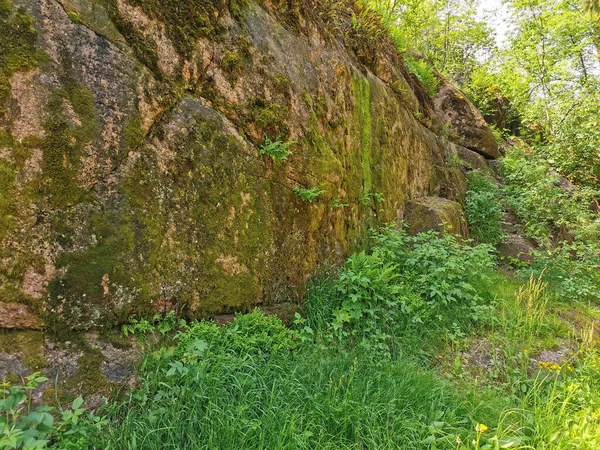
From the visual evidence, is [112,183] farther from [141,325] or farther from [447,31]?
[447,31]

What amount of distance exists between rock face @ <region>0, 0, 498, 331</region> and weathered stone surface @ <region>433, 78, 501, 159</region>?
27.0ft

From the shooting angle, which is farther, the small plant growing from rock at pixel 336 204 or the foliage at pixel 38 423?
the small plant growing from rock at pixel 336 204

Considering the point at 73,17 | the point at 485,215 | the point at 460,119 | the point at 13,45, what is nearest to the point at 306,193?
the point at 73,17

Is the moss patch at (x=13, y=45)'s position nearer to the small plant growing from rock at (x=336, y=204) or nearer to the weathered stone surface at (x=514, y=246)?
the small plant growing from rock at (x=336, y=204)

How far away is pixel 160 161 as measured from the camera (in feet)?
8.87

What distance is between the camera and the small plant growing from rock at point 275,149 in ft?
11.3

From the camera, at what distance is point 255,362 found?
2689mm

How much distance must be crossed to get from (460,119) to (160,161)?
452 inches

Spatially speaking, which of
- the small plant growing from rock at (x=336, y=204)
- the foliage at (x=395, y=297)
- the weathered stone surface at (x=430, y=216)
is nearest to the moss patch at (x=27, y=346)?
the foliage at (x=395, y=297)

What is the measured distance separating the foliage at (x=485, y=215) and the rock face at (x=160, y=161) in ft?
17.0

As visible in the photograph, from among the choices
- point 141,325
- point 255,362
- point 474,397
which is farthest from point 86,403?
point 474,397

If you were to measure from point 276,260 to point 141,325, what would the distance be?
1.43m

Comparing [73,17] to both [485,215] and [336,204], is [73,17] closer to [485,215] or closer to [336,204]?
[336,204]

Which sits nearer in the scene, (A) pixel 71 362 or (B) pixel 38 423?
(B) pixel 38 423
